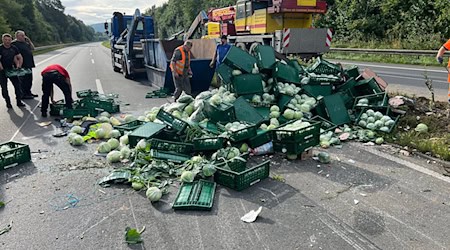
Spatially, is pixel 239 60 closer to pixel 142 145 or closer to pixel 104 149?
pixel 142 145

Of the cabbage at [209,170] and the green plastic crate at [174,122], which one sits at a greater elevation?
the green plastic crate at [174,122]

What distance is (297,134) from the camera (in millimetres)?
5039

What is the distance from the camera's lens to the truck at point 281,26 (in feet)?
46.9

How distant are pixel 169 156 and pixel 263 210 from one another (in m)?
1.79

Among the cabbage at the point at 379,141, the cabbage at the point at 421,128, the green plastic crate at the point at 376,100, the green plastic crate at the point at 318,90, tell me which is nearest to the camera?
the cabbage at the point at 379,141

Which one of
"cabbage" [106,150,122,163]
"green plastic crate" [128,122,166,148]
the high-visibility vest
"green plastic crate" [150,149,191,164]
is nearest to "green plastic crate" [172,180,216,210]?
"green plastic crate" [150,149,191,164]

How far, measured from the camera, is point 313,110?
6.93 metres

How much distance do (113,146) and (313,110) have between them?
13.1 ft

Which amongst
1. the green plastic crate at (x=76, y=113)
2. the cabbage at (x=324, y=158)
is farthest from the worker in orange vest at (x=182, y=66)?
the cabbage at (x=324, y=158)

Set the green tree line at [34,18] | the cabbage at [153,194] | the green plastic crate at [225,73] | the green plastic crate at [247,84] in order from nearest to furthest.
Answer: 1. the cabbage at [153,194]
2. the green plastic crate at [247,84]
3. the green plastic crate at [225,73]
4. the green tree line at [34,18]

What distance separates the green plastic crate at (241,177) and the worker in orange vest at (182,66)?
4.84m

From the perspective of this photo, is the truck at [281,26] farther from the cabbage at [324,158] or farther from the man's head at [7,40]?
the cabbage at [324,158]

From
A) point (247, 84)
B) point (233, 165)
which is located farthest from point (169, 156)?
point (247, 84)

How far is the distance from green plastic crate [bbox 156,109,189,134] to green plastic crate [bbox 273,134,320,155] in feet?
4.95
